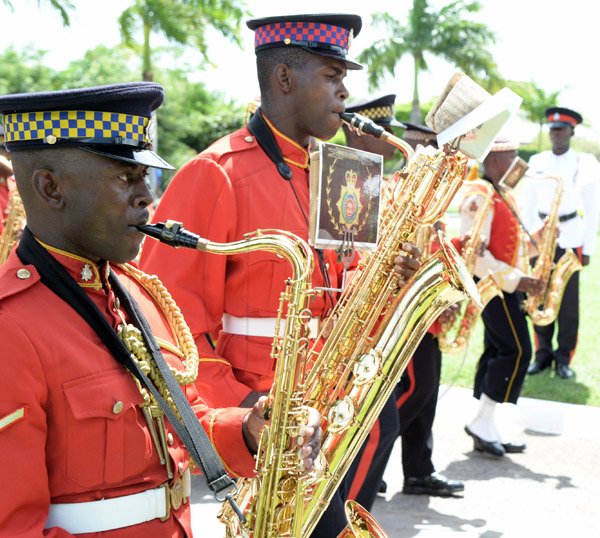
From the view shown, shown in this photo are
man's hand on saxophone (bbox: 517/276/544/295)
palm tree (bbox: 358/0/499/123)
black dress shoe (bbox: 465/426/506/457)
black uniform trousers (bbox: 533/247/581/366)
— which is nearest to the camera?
man's hand on saxophone (bbox: 517/276/544/295)

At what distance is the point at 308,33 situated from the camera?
3.60m

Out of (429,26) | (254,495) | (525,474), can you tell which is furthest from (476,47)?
(254,495)

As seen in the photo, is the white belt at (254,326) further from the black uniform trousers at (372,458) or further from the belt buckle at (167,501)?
the belt buckle at (167,501)

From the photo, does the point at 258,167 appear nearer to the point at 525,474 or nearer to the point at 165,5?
the point at 525,474

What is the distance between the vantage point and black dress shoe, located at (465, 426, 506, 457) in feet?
22.1

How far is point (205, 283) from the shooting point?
3.50m

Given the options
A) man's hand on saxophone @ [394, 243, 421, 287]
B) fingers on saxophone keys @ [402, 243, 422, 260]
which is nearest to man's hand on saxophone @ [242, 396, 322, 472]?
man's hand on saxophone @ [394, 243, 421, 287]

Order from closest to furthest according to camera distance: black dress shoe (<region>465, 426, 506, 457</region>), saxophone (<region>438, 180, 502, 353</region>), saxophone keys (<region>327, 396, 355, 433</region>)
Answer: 1. saxophone keys (<region>327, 396, 355, 433</region>)
2. saxophone (<region>438, 180, 502, 353</region>)
3. black dress shoe (<region>465, 426, 506, 457</region>)

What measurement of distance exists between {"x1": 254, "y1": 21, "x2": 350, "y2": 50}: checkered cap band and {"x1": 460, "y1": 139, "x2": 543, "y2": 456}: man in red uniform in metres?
3.17

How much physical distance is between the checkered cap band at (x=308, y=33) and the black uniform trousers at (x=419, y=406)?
2600mm

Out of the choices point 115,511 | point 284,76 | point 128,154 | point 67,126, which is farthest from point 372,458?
point 67,126

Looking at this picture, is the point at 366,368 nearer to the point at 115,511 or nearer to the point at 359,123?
the point at 359,123

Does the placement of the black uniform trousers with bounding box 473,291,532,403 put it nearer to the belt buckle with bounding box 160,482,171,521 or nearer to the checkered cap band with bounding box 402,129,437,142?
the checkered cap band with bounding box 402,129,437,142

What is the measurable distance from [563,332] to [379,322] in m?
6.36
